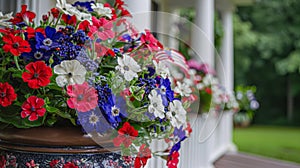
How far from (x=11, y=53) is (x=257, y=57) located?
430 inches

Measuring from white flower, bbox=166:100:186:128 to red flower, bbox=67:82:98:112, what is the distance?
0.23 metres

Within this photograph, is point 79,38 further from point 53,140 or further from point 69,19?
point 53,140

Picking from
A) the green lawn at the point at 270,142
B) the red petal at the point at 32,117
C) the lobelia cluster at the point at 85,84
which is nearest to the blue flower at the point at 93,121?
the lobelia cluster at the point at 85,84

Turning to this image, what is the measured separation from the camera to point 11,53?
93 centimetres

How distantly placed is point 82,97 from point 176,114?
11.4 inches

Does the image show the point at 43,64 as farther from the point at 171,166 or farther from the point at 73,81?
the point at 171,166

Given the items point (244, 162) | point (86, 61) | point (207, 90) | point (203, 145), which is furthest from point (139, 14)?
point (244, 162)

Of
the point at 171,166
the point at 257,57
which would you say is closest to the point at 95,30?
the point at 171,166

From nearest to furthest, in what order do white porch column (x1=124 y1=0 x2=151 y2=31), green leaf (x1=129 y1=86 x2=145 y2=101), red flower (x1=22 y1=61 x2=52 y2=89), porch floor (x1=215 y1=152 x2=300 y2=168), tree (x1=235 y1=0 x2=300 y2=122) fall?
1. red flower (x1=22 y1=61 x2=52 y2=89)
2. green leaf (x1=129 y1=86 x2=145 y2=101)
3. white porch column (x1=124 y1=0 x2=151 y2=31)
4. porch floor (x1=215 y1=152 x2=300 y2=168)
5. tree (x1=235 y1=0 x2=300 y2=122)

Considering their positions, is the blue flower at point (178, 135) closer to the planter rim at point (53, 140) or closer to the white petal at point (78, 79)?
the planter rim at point (53, 140)

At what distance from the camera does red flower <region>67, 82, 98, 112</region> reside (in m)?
0.88

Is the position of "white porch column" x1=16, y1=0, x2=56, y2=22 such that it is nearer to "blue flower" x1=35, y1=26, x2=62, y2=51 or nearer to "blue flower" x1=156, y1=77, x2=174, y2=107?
"blue flower" x1=35, y1=26, x2=62, y2=51

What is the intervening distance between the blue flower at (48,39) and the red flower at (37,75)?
2.5 inches

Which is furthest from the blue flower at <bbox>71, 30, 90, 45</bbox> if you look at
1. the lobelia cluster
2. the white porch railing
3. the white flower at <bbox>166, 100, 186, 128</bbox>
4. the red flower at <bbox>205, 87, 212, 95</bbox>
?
the red flower at <bbox>205, 87, 212, 95</bbox>
